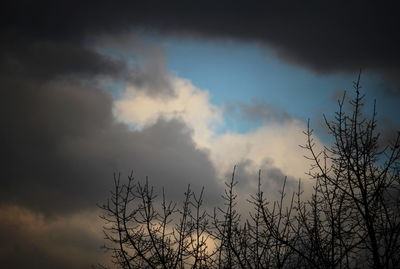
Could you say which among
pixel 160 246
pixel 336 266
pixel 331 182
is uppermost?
pixel 331 182

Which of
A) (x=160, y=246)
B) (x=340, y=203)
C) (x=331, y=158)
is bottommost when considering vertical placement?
(x=160, y=246)

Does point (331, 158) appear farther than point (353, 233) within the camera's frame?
Yes

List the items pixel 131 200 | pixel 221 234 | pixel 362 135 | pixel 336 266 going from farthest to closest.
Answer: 1. pixel 131 200
2. pixel 221 234
3. pixel 362 135
4. pixel 336 266

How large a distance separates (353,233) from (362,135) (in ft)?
5.33

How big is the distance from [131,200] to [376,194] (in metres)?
4.74

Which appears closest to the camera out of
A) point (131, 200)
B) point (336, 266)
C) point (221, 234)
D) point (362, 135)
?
point (336, 266)

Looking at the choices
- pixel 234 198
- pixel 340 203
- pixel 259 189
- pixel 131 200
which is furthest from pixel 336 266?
pixel 131 200

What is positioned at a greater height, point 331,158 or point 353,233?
point 331,158

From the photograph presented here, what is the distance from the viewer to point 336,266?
5574 millimetres

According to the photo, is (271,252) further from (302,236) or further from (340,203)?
(340,203)

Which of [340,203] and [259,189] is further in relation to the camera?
[259,189]

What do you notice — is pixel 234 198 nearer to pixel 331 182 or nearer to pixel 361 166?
pixel 331 182

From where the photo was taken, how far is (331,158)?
645 cm

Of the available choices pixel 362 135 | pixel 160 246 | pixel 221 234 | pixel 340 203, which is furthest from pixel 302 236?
pixel 160 246
